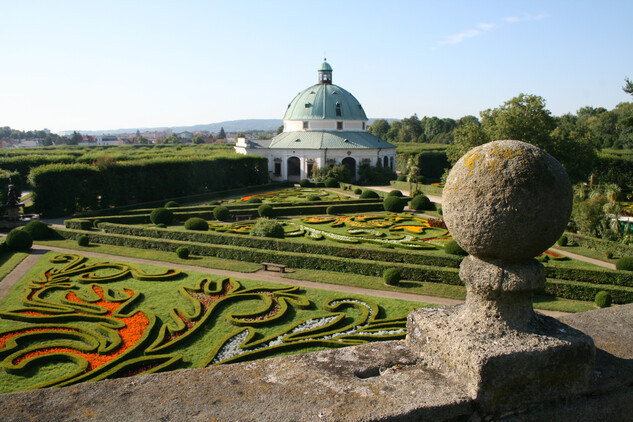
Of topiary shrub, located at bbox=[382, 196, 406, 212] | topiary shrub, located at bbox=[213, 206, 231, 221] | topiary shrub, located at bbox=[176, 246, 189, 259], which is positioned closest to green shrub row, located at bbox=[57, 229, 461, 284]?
topiary shrub, located at bbox=[176, 246, 189, 259]

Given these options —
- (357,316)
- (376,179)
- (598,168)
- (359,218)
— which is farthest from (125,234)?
(598,168)

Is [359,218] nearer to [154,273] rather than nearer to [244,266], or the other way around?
[244,266]

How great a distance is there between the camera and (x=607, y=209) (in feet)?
73.2

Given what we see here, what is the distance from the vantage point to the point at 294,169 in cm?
5712

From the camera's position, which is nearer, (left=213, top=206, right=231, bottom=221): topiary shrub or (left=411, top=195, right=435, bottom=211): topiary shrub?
(left=213, top=206, right=231, bottom=221): topiary shrub

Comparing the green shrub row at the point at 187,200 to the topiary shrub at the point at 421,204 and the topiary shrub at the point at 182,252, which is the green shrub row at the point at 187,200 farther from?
the topiary shrub at the point at 421,204

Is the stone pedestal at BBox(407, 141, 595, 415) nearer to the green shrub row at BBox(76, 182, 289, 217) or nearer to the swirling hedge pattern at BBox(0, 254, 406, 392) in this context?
the swirling hedge pattern at BBox(0, 254, 406, 392)

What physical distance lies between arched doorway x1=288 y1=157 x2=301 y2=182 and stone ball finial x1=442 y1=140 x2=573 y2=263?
172 ft

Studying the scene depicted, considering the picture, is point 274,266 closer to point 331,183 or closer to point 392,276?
point 392,276

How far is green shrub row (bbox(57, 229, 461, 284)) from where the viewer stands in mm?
16141

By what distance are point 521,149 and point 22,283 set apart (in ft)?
57.3

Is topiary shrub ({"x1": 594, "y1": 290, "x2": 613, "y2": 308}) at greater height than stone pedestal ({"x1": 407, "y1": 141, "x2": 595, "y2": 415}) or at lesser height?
lesser

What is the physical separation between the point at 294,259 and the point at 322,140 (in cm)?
3915

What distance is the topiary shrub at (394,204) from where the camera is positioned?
31438 millimetres
